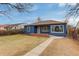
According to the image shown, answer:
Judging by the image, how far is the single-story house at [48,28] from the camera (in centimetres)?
212

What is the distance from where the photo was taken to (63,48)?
210 cm

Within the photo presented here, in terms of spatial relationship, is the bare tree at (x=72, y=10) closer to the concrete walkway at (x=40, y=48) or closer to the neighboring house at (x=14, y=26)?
the concrete walkway at (x=40, y=48)

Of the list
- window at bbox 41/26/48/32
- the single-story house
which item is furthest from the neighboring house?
window at bbox 41/26/48/32

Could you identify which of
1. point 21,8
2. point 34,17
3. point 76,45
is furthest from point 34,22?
point 76,45

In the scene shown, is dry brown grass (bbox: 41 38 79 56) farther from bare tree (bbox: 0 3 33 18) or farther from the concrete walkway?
bare tree (bbox: 0 3 33 18)

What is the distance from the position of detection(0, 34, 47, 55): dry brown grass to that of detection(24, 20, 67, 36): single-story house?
0.07m

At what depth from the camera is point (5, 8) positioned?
2.12 metres

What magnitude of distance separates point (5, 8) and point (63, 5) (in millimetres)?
557

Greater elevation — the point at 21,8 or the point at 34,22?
the point at 21,8

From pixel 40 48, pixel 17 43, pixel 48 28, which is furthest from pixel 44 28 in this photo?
pixel 17 43

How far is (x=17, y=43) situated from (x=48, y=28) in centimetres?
33

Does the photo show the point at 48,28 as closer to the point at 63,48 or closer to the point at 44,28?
the point at 44,28

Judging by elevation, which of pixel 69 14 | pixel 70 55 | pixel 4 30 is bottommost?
pixel 70 55

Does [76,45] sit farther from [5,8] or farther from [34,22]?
[5,8]
